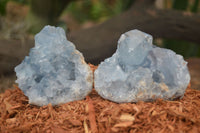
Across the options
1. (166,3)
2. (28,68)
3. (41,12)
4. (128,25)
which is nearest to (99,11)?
(166,3)

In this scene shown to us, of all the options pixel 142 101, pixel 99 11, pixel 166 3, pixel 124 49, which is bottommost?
pixel 142 101

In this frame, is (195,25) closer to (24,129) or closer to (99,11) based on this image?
(24,129)

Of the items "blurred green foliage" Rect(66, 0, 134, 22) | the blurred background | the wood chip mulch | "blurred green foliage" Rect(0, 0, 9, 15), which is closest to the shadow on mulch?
the wood chip mulch

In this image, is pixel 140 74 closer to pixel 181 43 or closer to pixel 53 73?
pixel 53 73

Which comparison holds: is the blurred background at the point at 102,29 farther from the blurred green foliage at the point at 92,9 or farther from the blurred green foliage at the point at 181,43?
the blurred green foliage at the point at 92,9

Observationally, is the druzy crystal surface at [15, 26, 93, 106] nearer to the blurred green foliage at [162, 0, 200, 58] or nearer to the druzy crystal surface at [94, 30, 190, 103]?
the druzy crystal surface at [94, 30, 190, 103]

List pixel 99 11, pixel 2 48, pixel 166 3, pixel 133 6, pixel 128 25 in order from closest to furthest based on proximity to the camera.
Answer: pixel 2 48, pixel 128 25, pixel 133 6, pixel 166 3, pixel 99 11

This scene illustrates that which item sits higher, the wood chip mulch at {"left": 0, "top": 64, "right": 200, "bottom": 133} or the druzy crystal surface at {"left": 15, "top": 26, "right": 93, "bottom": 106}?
the druzy crystal surface at {"left": 15, "top": 26, "right": 93, "bottom": 106}

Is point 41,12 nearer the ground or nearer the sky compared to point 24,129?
nearer the sky
